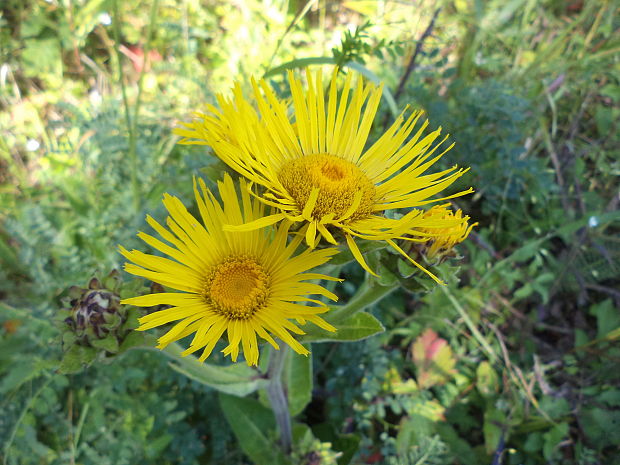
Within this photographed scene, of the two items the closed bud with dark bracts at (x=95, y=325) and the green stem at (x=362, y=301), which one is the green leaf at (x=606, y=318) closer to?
the green stem at (x=362, y=301)

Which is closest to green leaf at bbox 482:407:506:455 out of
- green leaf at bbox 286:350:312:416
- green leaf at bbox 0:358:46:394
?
green leaf at bbox 286:350:312:416

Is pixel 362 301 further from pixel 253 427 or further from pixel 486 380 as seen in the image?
pixel 486 380

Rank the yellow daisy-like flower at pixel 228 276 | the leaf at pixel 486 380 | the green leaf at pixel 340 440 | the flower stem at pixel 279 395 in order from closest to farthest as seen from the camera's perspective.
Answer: the yellow daisy-like flower at pixel 228 276
the flower stem at pixel 279 395
the green leaf at pixel 340 440
the leaf at pixel 486 380

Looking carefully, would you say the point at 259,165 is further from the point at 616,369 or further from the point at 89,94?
the point at 89,94

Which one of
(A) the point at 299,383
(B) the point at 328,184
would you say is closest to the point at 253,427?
(A) the point at 299,383

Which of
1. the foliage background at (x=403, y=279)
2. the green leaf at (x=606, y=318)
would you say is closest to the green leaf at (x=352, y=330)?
the foliage background at (x=403, y=279)

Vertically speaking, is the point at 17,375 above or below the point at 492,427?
above

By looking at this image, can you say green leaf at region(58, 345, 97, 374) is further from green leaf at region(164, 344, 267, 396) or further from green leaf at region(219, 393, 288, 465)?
green leaf at region(219, 393, 288, 465)
